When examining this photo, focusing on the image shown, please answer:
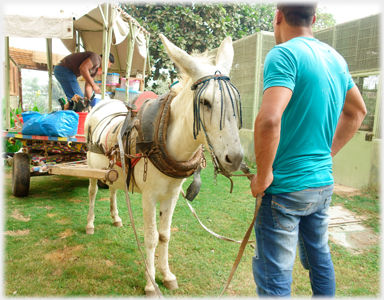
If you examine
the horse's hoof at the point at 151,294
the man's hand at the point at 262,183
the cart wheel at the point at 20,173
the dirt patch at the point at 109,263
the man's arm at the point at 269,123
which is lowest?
the dirt patch at the point at 109,263

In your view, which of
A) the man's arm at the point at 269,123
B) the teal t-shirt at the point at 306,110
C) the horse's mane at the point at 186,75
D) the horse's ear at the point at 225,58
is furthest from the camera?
the horse's mane at the point at 186,75

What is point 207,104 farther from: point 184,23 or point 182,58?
point 184,23

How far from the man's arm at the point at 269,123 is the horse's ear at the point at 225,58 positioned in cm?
60

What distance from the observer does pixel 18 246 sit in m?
2.96

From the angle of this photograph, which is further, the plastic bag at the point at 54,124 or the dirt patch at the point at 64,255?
the plastic bag at the point at 54,124

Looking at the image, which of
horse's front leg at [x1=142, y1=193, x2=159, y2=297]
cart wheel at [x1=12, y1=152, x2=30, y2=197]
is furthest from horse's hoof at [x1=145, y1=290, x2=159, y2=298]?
cart wheel at [x1=12, y1=152, x2=30, y2=197]

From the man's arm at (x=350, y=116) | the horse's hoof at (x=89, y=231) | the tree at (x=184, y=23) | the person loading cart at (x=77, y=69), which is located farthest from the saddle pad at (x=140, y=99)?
the tree at (x=184, y=23)

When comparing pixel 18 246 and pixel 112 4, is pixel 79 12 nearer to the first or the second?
pixel 112 4

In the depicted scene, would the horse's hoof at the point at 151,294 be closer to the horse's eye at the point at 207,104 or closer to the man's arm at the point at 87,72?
the horse's eye at the point at 207,104

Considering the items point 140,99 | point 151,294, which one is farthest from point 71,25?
point 151,294

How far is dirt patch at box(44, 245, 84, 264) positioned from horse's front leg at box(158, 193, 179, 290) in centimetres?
109

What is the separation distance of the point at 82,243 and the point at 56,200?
1.77 m

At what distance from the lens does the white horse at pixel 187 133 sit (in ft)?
4.83

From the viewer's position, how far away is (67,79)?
499 centimetres
